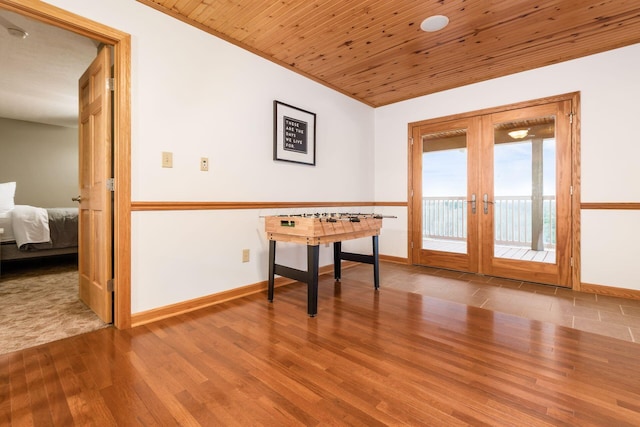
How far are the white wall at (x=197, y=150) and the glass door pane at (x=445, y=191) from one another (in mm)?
1847

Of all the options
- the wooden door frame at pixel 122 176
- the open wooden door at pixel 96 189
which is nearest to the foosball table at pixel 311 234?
the wooden door frame at pixel 122 176

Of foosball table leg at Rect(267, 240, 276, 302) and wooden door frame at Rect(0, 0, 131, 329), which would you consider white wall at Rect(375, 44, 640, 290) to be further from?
wooden door frame at Rect(0, 0, 131, 329)

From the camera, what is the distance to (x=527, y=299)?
2.87 metres

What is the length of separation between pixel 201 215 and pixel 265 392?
1657mm

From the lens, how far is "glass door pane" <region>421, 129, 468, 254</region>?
4.03 meters

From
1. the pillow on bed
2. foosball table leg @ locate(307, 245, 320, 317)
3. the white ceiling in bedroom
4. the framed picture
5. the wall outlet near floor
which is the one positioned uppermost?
the white ceiling in bedroom

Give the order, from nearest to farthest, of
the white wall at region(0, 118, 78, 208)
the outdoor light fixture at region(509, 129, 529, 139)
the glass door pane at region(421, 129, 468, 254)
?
1. the outdoor light fixture at region(509, 129, 529, 139)
2. the glass door pane at region(421, 129, 468, 254)
3. the white wall at region(0, 118, 78, 208)

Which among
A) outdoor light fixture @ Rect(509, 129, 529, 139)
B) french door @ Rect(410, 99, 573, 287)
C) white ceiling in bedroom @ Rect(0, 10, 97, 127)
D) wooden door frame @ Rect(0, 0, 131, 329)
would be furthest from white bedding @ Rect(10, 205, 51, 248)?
outdoor light fixture @ Rect(509, 129, 529, 139)

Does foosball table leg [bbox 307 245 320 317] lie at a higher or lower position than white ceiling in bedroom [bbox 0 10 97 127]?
lower

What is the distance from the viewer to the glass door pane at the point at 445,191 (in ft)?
13.2

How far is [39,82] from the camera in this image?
3918 mm

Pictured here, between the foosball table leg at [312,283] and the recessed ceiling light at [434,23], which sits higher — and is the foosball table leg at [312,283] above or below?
below

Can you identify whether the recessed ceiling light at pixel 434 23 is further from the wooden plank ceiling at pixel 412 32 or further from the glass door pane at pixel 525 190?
the glass door pane at pixel 525 190

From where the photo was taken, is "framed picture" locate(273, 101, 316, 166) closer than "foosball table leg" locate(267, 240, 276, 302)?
No
